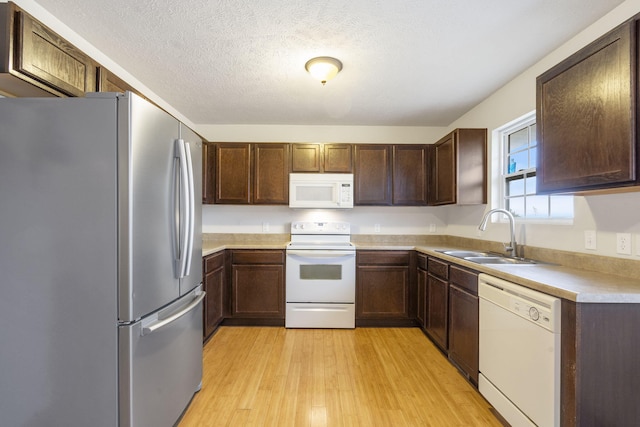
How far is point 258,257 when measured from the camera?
317 centimetres

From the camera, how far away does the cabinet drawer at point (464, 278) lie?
1983mm

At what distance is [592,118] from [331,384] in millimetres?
2278

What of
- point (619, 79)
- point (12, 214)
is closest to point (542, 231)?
point (619, 79)

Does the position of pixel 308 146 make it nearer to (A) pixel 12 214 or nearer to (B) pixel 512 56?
(B) pixel 512 56

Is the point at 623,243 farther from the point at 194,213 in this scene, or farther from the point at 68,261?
the point at 68,261

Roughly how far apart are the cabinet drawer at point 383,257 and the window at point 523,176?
1.12 meters

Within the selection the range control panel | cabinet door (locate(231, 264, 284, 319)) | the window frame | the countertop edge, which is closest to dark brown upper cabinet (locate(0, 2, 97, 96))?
cabinet door (locate(231, 264, 284, 319))

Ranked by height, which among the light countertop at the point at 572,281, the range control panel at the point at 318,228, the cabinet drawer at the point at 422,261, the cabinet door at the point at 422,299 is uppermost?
the range control panel at the point at 318,228

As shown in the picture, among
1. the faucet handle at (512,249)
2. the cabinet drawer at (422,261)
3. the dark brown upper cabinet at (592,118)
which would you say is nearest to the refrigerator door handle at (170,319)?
the cabinet drawer at (422,261)

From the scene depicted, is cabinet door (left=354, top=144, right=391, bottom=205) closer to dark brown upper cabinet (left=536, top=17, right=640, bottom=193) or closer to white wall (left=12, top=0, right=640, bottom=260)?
white wall (left=12, top=0, right=640, bottom=260)

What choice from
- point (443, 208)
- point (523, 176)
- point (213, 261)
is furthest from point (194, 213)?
point (443, 208)

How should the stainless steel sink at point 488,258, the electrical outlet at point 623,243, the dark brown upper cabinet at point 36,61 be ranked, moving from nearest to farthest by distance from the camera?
the dark brown upper cabinet at point 36,61, the electrical outlet at point 623,243, the stainless steel sink at point 488,258

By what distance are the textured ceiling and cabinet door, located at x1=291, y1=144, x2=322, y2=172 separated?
64cm

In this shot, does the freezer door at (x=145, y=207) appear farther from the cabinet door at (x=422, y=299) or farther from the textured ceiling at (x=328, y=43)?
the cabinet door at (x=422, y=299)
